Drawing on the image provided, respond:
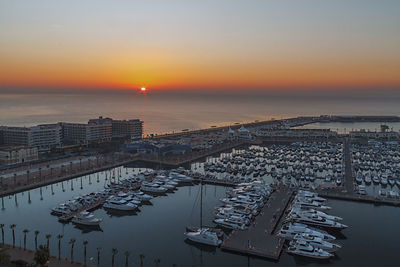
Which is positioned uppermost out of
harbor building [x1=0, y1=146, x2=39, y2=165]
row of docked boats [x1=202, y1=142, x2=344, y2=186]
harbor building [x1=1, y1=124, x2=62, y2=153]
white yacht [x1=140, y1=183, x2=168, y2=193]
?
harbor building [x1=1, y1=124, x2=62, y2=153]

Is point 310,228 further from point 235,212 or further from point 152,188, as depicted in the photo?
point 152,188

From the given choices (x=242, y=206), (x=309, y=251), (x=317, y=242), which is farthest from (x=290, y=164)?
(x=309, y=251)

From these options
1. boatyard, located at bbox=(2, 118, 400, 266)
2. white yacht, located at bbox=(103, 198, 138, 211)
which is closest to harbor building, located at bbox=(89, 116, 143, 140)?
boatyard, located at bbox=(2, 118, 400, 266)

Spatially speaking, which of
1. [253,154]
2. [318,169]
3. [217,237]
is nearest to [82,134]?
[253,154]

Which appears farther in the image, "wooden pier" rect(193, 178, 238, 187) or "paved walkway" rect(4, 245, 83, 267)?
"wooden pier" rect(193, 178, 238, 187)

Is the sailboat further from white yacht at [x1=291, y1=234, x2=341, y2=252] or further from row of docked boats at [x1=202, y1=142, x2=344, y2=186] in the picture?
row of docked boats at [x1=202, y1=142, x2=344, y2=186]

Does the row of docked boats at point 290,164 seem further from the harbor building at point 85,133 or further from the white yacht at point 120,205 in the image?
the harbor building at point 85,133

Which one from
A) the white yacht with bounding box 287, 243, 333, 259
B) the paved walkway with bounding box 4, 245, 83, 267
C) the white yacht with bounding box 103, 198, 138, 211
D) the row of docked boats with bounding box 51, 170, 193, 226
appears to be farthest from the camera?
the white yacht with bounding box 103, 198, 138, 211
